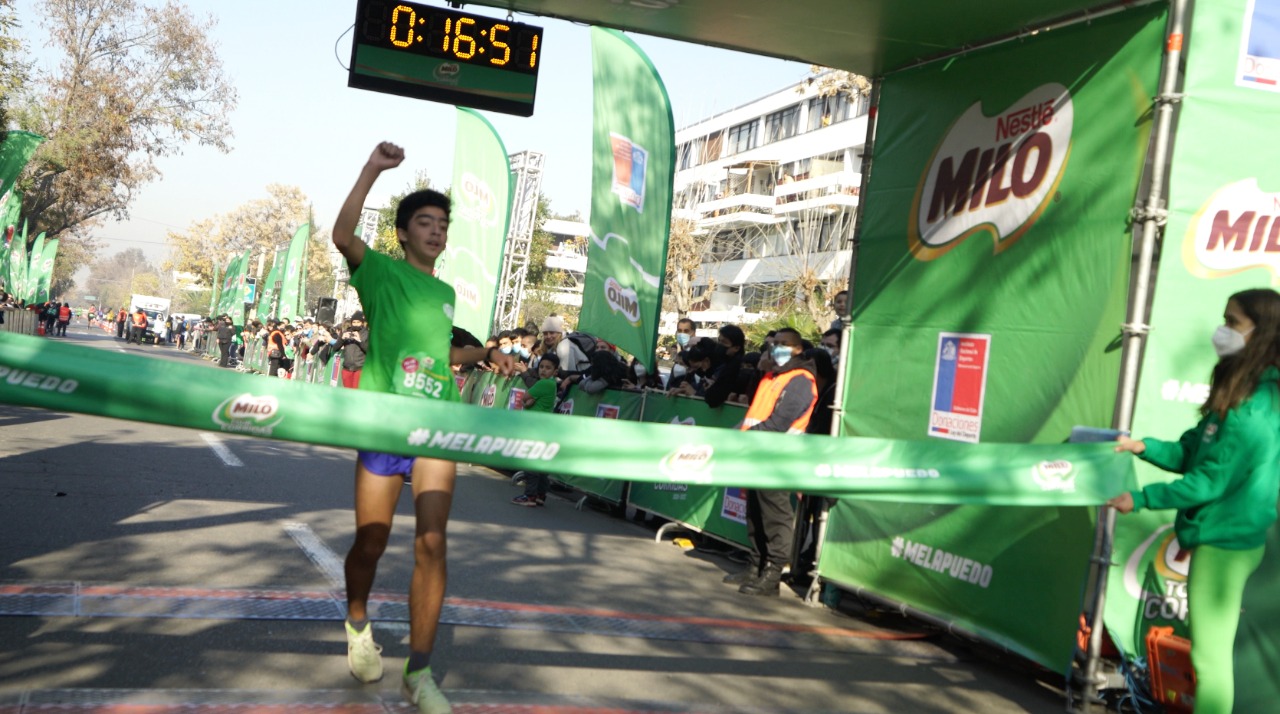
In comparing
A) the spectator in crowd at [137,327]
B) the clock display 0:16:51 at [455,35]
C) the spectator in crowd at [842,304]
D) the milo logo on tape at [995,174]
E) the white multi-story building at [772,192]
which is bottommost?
the spectator in crowd at [137,327]

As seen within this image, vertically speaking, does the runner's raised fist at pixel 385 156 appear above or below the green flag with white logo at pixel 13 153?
below

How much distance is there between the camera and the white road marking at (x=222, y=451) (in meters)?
13.0

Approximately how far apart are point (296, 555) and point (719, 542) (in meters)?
4.30

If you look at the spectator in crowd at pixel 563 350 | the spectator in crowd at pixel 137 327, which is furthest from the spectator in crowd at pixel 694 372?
the spectator in crowd at pixel 137 327

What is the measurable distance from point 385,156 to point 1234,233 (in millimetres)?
4180

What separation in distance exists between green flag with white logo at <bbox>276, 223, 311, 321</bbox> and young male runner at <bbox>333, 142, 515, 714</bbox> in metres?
30.5

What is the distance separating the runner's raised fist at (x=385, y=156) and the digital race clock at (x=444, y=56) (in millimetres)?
5159

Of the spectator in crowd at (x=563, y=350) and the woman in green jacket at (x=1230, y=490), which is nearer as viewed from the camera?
the woman in green jacket at (x=1230, y=490)

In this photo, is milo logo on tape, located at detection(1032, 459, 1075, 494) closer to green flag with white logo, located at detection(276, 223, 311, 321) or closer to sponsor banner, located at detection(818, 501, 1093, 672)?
sponsor banner, located at detection(818, 501, 1093, 672)

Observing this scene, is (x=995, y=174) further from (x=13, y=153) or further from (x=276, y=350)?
(x=276, y=350)

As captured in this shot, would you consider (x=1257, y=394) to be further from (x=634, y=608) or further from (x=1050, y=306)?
(x=634, y=608)

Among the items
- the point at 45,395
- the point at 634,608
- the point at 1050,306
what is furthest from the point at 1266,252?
the point at 45,395

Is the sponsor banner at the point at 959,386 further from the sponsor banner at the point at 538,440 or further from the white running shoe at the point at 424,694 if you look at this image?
the white running shoe at the point at 424,694

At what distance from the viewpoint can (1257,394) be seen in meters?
4.43
